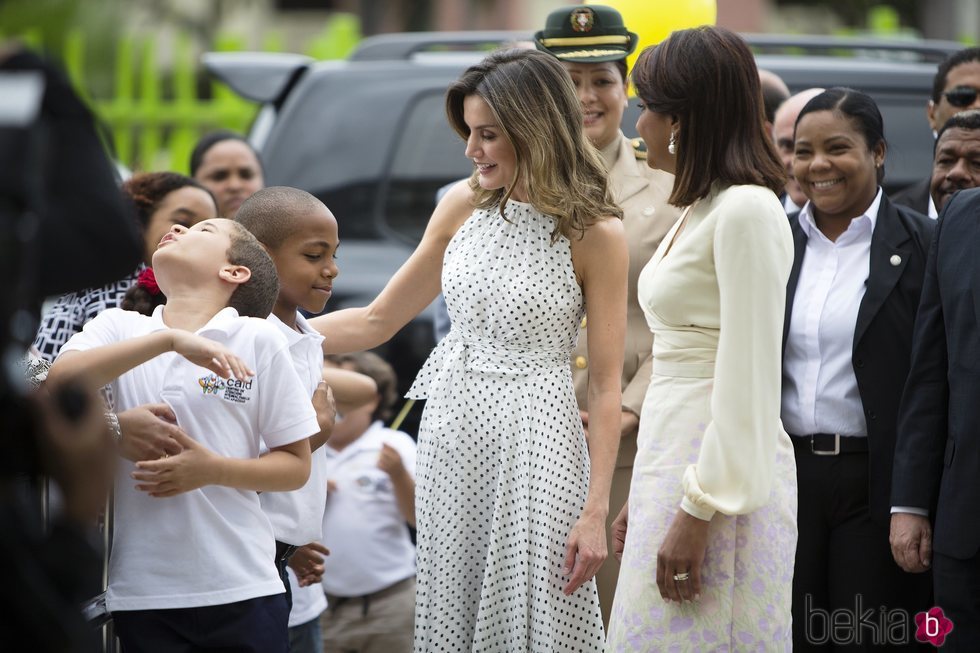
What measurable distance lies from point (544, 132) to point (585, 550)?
3.23 feet

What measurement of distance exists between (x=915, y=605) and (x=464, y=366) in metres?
1.45

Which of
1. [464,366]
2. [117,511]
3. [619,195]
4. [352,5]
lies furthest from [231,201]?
[352,5]

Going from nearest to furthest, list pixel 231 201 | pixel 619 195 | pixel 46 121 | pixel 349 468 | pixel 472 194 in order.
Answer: pixel 46 121
pixel 472 194
pixel 619 195
pixel 349 468
pixel 231 201

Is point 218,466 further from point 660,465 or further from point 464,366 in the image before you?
point 660,465

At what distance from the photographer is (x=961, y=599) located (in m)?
3.26

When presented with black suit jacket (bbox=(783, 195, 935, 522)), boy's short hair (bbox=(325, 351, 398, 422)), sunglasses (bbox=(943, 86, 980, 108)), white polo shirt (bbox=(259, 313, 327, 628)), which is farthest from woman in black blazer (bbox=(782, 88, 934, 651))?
boy's short hair (bbox=(325, 351, 398, 422))

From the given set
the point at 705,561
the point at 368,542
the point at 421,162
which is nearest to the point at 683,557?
the point at 705,561

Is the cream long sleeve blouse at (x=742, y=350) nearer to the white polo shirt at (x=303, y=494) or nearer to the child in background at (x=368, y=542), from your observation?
the white polo shirt at (x=303, y=494)

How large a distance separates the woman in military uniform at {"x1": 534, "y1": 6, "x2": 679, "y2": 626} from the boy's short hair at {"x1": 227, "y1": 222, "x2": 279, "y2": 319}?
41.8 inches

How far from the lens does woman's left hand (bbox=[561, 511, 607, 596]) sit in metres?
3.06

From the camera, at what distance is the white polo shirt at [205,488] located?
270cm

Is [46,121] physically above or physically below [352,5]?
above

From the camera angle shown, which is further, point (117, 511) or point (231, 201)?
point (231, 201)

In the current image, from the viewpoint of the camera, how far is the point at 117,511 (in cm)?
276
